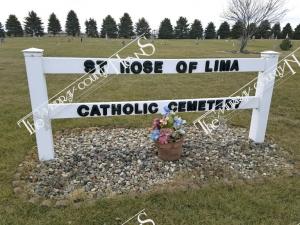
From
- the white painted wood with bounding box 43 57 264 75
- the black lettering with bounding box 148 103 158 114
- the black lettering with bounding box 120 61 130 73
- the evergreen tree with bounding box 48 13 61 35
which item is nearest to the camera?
the white painted wood with bounding box 43 57 264 75

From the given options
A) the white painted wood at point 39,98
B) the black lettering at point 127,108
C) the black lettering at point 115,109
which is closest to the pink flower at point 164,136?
the black lettering at point 127,108

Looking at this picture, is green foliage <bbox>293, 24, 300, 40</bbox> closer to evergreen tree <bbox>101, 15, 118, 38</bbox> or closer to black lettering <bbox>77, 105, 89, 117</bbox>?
evergreen tree <bbox>101, 15, 118, 38</bbox>

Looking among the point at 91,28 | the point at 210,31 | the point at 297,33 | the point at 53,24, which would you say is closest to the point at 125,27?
the point at 91,28

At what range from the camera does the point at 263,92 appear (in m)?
4.83

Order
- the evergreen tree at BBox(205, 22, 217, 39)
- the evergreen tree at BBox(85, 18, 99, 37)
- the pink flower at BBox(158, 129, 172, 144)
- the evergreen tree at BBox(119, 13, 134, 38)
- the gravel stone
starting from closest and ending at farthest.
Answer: the gravel stone → the pink flower at BBox(158, 129, 172, 144) → the evergreen tree at BBox(205, 22, 217, 39) → the evergreen tree at BBox(119, 13, 134, 38) → the evergreen tree at BBox(85, 18, 99, 37)

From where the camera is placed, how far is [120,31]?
65062mm

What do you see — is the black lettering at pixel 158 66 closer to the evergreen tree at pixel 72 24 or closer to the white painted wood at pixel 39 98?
the white painted wood at pixel 39 98

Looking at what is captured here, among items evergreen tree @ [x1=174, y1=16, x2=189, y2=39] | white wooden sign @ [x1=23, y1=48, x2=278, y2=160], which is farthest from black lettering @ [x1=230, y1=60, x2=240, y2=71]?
evergreen tree @ [x1=174, y1=16, x2=189, y2=39]

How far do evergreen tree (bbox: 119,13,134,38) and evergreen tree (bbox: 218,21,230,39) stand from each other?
19232 millimetres

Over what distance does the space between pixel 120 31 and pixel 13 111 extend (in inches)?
2401

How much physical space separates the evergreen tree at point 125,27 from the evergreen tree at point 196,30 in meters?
13.4

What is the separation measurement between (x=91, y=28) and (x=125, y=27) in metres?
9.28

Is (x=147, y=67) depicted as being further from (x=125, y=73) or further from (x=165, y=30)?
(x=165, y=30)

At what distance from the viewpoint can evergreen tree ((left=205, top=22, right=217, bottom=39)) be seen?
2435 inches
